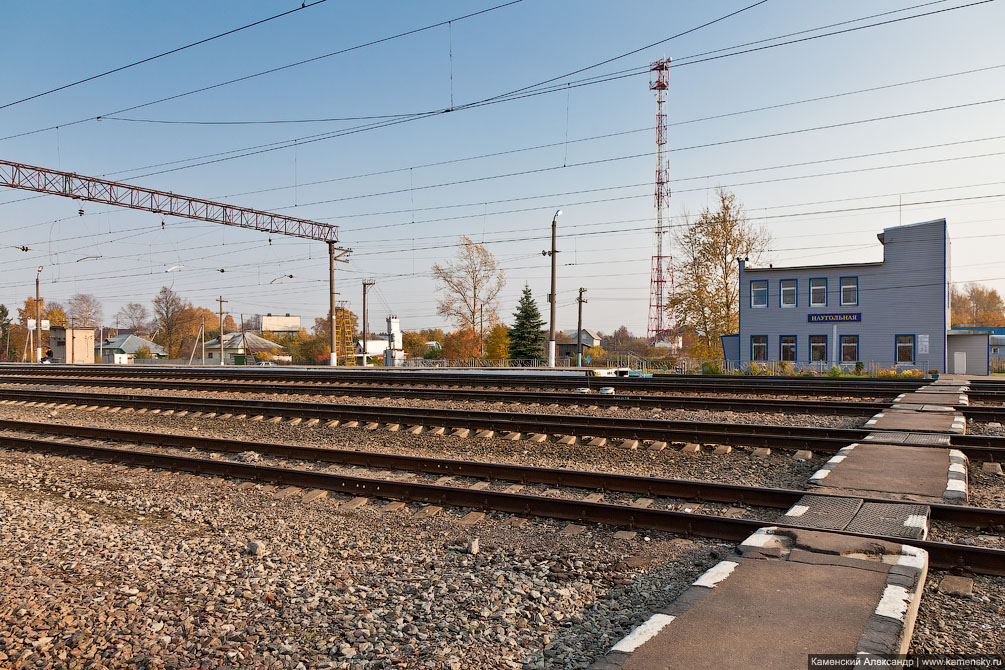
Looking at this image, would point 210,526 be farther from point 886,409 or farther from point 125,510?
point 886,409

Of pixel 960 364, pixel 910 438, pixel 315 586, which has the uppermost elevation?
pixel 960 364

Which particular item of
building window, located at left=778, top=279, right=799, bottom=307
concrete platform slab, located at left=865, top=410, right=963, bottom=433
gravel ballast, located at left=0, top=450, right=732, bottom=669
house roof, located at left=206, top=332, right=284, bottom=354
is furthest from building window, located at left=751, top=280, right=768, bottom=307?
house roof, located at left=206, top=332, right=284, bottom=354

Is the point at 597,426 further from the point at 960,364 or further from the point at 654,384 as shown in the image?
the point at 960,364

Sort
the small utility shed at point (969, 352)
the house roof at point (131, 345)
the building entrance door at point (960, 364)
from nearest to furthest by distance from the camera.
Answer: the small utility shed at point (969, 352) < the building entrance door at point (960, 364) < the house roof at point (131, 345)

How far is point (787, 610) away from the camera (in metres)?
4.08

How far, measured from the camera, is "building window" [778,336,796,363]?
41.0 m

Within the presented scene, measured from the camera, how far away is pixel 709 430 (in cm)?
1186

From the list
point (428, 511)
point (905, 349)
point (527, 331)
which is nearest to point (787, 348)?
point (905, 349)

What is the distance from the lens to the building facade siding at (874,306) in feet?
122

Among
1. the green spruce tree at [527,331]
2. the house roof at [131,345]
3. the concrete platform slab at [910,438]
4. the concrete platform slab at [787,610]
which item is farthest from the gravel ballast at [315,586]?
the house roof at [131,345]

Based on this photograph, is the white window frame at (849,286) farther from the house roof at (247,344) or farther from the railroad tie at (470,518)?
the house roof at (247,344)

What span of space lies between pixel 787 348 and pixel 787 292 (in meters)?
Result: 3.66

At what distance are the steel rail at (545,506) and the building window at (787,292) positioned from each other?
3856 cm

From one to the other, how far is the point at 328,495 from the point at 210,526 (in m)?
1.61
